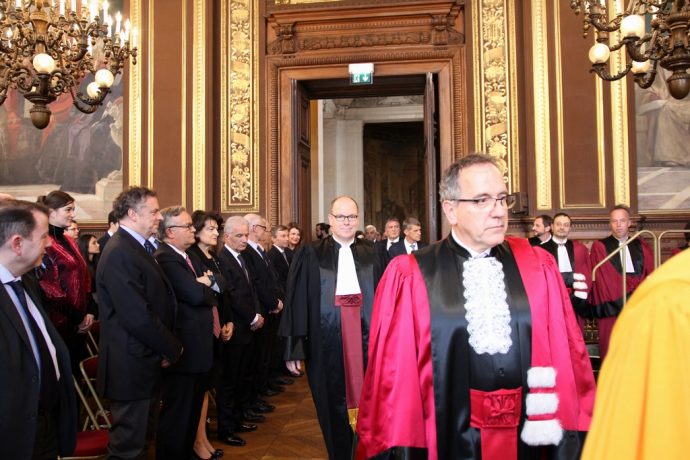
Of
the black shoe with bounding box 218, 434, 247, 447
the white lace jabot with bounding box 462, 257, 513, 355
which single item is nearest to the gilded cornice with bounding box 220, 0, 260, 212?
the black shoe with bounding box 218, 434, 247, 447

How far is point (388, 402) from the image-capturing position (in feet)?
6.98

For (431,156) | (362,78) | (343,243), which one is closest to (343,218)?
(343,243)

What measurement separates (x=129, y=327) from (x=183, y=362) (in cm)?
66

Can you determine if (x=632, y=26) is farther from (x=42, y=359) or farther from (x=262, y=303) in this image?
(x=42, y=359)

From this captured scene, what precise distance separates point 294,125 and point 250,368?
4289 millimetres

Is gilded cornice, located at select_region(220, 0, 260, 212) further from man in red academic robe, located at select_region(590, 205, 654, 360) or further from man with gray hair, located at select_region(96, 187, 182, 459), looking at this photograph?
man with gray hair, located at select_region(96, 187, 182, 459)

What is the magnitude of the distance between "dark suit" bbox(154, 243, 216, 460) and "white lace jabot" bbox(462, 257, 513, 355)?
7.47 ft

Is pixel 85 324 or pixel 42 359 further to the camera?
pixel 85 324

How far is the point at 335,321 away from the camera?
4.20 meters

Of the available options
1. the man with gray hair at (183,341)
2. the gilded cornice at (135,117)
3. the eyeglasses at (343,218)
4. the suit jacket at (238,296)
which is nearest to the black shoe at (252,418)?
the suit jacket at (238,296)

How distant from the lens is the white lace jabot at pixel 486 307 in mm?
2178

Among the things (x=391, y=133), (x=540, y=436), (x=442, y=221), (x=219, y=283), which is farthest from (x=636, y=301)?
(x=391, y=133)

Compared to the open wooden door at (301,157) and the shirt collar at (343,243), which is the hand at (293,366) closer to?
the shirt collar at (343,243)

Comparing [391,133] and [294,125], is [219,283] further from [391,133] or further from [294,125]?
[391,133]
